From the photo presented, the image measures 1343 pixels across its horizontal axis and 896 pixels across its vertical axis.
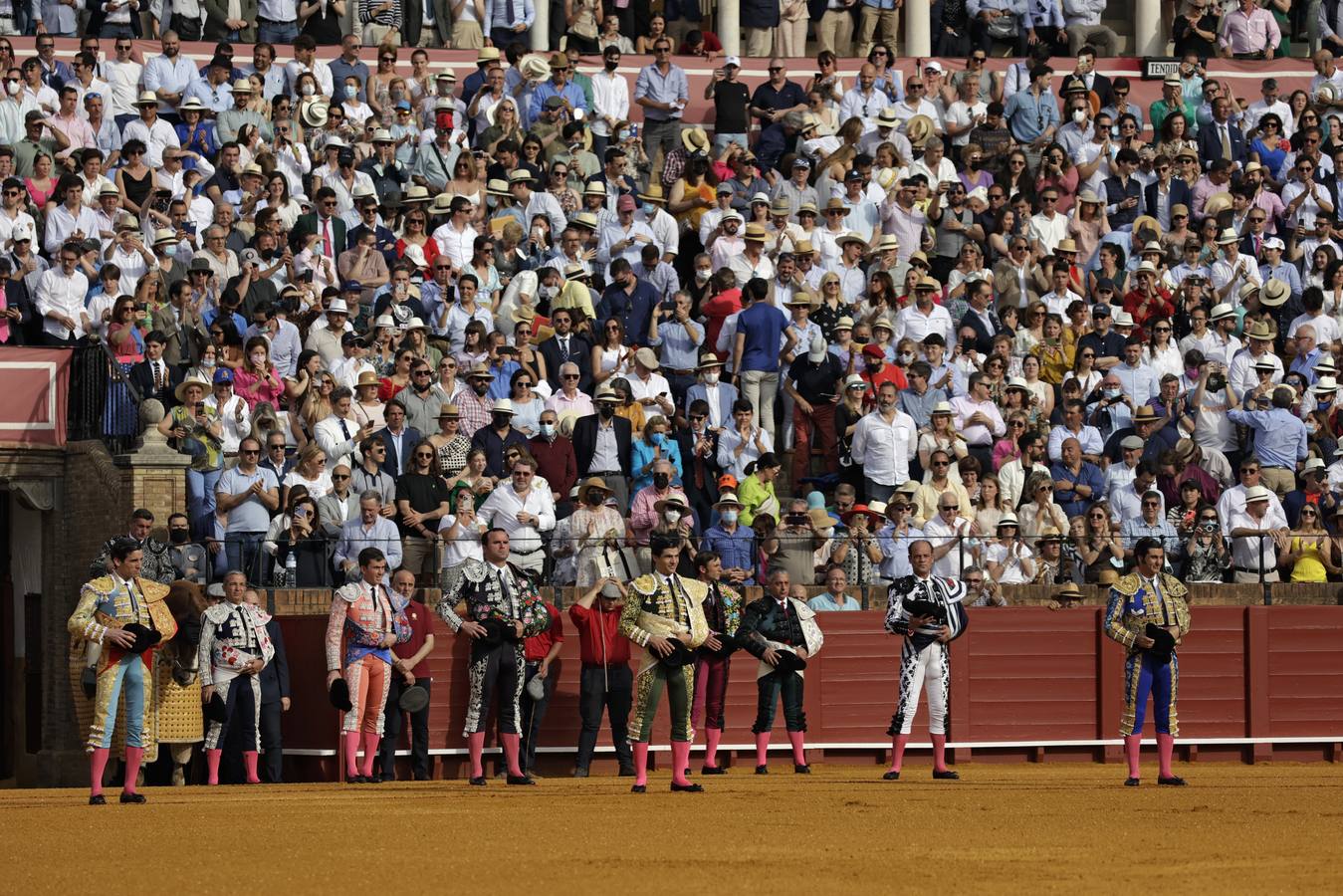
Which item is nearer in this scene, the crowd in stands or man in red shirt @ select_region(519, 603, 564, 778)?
man in red shirt @ select_region(519, 603, 564, 778)

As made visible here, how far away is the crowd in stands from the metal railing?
0.07 m

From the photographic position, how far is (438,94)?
21875 millimetres

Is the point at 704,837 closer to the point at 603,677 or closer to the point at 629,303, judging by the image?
the point at 603,677

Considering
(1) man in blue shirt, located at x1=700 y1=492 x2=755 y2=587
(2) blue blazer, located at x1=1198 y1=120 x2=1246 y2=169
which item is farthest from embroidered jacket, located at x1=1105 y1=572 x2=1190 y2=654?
(2) blue blazer, located at x1=1198 y1=120 x2=1246 y2=169

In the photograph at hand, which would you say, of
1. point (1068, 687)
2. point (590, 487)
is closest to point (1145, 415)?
point (1068, 687)

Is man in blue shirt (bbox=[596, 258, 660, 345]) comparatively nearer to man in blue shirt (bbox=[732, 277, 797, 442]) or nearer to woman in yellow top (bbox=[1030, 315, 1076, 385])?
man in blue shirt (bbox=[732, 277, 797, 442])

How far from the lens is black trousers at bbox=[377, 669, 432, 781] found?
16.1 metres

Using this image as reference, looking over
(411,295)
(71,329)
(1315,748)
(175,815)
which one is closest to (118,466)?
(71,329)

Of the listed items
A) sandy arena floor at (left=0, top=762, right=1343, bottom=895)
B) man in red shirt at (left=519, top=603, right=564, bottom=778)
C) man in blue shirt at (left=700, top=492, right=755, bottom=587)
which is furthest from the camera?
man in blue shirt at (left=700, top=492, right=755, bottom=587)

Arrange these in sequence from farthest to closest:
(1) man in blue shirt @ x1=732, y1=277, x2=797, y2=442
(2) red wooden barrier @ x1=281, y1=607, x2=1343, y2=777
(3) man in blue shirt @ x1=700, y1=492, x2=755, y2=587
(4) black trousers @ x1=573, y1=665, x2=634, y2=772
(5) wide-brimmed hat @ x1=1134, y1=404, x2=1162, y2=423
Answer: (1) man in blue shirt @ x1=732, y1=277, x2=797, y2=442
(5) wide-brimmed hat @ x1=1134, y1=404, x2=1162, y2=423
(2) red wooden barrier @ x1=281, y1=607, x2=1343, y2=777
(3) man in blue shirt @ x1=700, y1=492, x2=755, y2=587
(4) black trousers @ x1=573, y1=665, x2=634, y2=772

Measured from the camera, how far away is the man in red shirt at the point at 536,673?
15.9 metres

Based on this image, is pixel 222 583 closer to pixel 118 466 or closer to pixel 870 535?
pixel 118 466

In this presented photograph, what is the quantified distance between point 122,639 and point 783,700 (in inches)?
189

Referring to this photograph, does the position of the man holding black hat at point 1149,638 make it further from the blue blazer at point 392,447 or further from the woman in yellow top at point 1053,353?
the woman in yellow top at point 1053,353
